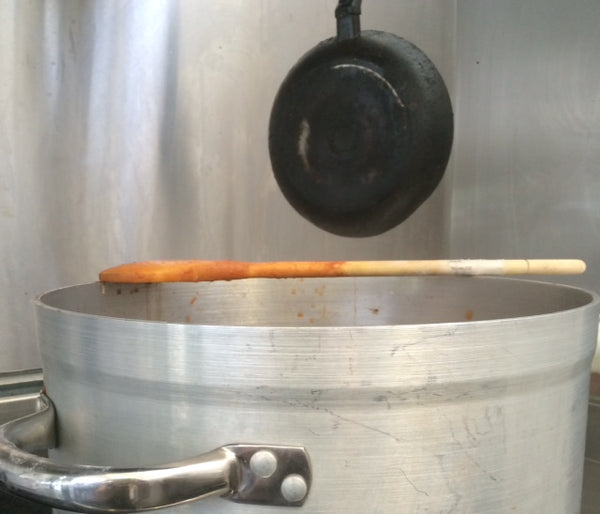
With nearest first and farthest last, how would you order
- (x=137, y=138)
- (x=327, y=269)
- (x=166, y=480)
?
(x=166, y=480) < (x=327, y=269) < (x=137, y=138)

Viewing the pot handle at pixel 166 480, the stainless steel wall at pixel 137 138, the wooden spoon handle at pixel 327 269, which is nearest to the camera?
the pot handle at pixel 166 480

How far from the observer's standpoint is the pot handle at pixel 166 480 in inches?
10.3

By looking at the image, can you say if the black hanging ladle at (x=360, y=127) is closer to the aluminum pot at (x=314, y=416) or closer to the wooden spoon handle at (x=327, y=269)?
the wooden spoon handle at (x=327, y=269)

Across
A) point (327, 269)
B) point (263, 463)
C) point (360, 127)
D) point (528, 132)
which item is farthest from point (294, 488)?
point (528, 132)

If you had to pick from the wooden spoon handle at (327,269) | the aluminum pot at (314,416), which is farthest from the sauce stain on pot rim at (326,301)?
the aluminum pot at (314,416)

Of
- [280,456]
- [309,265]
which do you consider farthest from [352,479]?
[309,265]

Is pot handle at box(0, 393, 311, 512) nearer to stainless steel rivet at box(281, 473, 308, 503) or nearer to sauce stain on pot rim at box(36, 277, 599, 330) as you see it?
stainless steel rivet at box(281, 473, 308, 503)

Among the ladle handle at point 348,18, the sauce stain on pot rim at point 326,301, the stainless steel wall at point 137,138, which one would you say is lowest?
the sauce stain on pot rim at point 326,301

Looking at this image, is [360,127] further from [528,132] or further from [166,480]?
[166,480]

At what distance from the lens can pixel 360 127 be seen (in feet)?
2.10

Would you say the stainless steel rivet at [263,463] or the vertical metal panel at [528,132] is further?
Answer: the vertical metal panel at [528,132]

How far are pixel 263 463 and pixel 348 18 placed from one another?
48 cm

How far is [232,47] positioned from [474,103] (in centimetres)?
30

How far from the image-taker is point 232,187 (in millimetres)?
681
